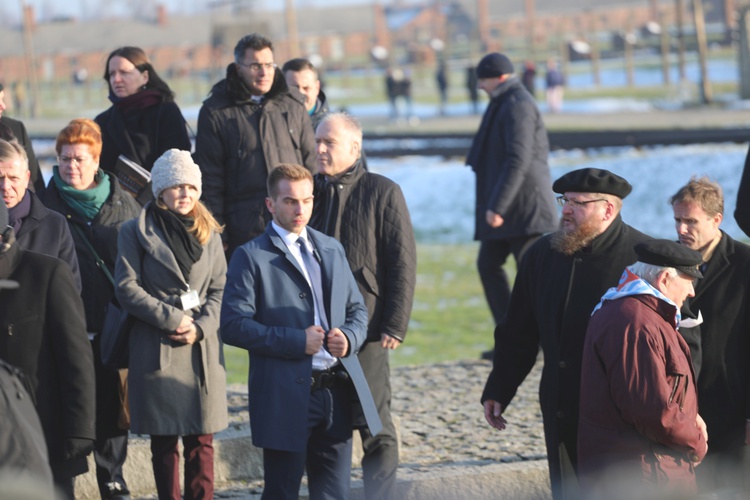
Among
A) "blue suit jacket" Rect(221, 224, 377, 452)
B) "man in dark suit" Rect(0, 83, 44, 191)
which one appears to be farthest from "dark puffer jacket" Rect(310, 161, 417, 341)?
"man in dark suit" Rect(0, 83, 44, 191)

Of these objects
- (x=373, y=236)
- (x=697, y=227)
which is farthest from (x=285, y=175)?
(x=697, y=227)

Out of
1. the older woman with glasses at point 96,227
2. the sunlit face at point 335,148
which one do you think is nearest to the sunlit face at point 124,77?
the older woman with glasses at point 96,227

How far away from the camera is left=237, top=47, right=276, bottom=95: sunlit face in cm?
782

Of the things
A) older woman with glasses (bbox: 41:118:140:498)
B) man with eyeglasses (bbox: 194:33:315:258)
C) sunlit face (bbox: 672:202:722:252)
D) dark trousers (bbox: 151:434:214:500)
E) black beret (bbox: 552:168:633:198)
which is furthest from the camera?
man with eyeglasses (bbox: 194:33:315:258)

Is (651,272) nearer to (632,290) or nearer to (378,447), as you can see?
(632,290)

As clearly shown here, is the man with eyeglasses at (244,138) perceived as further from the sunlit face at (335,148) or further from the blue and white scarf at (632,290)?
the blue and white scarf at (632,290)

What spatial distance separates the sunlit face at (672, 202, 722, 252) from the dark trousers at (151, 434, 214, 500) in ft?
7.95

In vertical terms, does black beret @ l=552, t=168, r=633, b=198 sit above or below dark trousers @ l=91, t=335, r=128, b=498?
above

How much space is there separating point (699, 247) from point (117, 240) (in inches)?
111

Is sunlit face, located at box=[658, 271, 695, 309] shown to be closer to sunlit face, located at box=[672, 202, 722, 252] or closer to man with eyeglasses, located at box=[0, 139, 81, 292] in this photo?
sunlit face, located at box=[672, 202, 722, 252]

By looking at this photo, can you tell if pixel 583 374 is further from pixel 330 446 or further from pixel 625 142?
pixel 625 142

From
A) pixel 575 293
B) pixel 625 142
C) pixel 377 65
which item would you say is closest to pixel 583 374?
pixel 575 293

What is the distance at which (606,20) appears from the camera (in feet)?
331

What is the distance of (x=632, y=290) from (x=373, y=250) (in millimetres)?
1908
